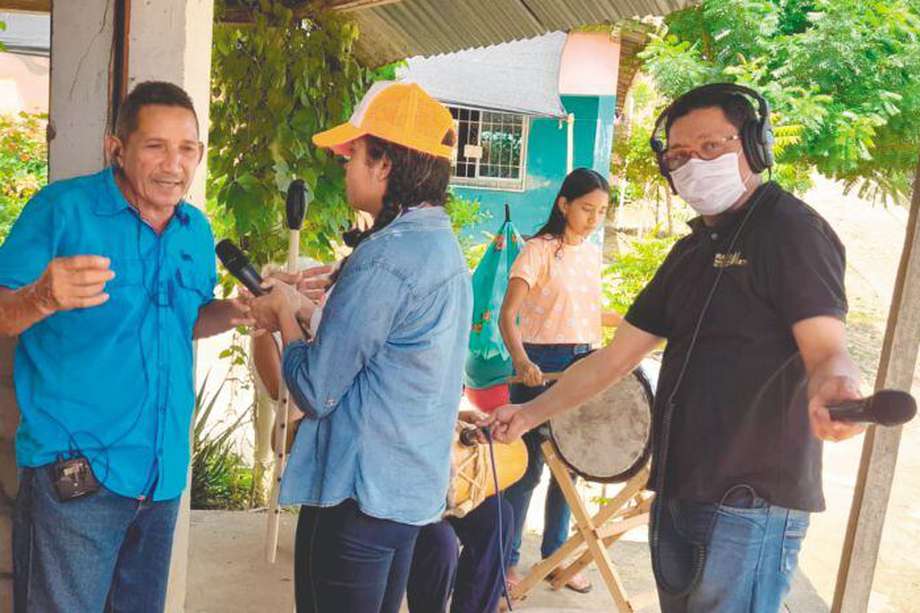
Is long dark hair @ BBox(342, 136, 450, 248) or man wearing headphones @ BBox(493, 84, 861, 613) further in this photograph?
long dark hair @ BBox(342, 136, 450, 248)

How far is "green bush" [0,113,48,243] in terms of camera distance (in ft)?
24.7

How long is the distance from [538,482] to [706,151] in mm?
2730

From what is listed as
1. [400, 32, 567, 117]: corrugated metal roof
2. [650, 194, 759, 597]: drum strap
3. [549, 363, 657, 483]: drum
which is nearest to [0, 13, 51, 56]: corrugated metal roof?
[549, 363, 657, 483]: drum

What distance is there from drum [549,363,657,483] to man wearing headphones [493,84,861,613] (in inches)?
61.6

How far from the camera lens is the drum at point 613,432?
391 cm

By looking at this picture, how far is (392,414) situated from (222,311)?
0.67 metres

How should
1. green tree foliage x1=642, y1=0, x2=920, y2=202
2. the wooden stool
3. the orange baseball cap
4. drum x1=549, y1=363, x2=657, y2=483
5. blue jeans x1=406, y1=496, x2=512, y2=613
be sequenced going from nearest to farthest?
1. the orange baseball cap
2. blue jeans x1=406, y1=496, x2=512, y2=613
3. drum x1=549, y1=363, x2=657, y2=483
4. the wooden stool
5. green tree foliage x1=642, y1=0, x2=920, y2=202

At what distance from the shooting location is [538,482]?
4.72 m

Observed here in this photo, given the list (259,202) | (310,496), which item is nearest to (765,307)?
(310,496)

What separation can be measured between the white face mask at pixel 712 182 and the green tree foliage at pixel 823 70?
28.9ft

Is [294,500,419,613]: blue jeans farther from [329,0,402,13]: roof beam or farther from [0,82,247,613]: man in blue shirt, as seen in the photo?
[329,0,402,13]: roof beam

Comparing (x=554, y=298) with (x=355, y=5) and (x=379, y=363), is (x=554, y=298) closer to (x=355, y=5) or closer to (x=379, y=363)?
(x=355, y=5)

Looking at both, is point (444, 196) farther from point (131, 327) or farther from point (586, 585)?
point (586, 585)

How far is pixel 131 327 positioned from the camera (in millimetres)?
2377
